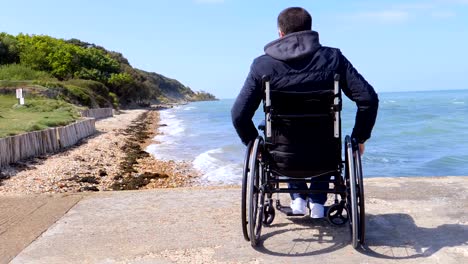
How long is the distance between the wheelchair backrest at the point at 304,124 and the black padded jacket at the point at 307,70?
7 centimetres

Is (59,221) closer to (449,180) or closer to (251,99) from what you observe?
(251,99)

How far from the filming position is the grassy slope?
19119 mm

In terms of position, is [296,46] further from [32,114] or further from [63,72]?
[63,72]

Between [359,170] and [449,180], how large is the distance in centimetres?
310

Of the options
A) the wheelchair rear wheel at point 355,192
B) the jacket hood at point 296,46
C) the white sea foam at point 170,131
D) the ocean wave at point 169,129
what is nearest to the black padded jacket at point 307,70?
the jacket hood at point 296,46

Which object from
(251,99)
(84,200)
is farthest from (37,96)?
(251,99)

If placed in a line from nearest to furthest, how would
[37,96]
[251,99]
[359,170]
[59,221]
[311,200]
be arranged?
[359,170], [251,99], [311,200], [59,221], [37,96]

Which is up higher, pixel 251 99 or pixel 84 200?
pixel 251 99

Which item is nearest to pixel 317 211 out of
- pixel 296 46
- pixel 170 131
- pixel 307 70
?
pixel 307 70

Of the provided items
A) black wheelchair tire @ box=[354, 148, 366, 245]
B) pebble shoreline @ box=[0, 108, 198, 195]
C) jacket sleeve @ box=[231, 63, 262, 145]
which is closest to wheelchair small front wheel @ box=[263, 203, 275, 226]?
jacket sleeve @ box=[231, 63, 262, 145]

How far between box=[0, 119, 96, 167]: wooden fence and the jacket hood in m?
11.7

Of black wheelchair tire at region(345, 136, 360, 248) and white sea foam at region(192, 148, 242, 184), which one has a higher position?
black wheelchair tire at region(345, 136, 360, 248)

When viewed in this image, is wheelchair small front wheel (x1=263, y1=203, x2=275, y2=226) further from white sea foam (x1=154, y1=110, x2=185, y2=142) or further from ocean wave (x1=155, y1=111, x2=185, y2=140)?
ocean wave (x1=155, y1=111, x2=185, y2=140)

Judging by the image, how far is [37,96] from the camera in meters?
37.6
